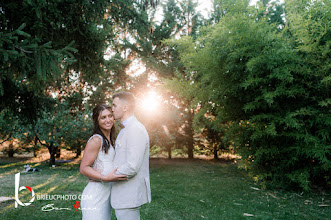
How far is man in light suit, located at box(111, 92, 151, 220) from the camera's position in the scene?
5.53 feet

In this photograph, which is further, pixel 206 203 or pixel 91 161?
pixel 206 203

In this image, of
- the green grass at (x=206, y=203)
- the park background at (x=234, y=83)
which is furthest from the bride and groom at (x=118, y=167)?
the green grass at (x=206, y=203)

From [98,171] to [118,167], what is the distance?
0.92ft

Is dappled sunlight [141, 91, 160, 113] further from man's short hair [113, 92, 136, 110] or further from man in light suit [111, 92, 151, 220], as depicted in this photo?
man in light suit [111, 92, 151, 220]

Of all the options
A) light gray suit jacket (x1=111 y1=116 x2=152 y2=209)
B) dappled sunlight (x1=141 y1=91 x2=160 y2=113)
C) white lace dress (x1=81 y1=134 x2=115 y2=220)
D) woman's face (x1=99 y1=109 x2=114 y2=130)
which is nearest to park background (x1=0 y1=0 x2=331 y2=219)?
woman's face (x1=99 y1=109 x2=114 y2=130)

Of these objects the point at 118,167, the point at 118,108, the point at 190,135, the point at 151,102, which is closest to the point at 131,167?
the point at 118,167

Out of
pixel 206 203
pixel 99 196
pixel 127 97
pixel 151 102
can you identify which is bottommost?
pixel 206 203

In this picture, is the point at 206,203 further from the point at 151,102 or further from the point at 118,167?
the point at 151,102

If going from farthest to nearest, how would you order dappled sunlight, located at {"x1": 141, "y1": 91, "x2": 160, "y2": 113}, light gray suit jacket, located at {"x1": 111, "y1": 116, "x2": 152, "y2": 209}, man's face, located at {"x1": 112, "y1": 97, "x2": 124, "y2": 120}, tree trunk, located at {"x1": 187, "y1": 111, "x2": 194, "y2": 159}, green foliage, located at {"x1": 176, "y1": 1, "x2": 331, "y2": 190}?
tree trunk, located at {"x1": 187, "y1": 111, "x2": 194, "y2": 159} < dappled sunlight, located at {"x1": 141, "y1": 91, "x2": 160, "y2": 113} < green foliage, located at {"x1": 176, "y1": 1, "x2": 331, "y2": 190} < man's face, located at {"x1": 112, "y1": 97, "x2": 124, "y2": 120} < light gray suit jacket, located at {"x1": 111, "y1": 116, "x2": 152, "y2": 209}

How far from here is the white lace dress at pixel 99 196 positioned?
1877mm

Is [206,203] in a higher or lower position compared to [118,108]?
lower

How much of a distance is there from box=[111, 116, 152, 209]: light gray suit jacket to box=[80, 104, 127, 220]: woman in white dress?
14 centimetres

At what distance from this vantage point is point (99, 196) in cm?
191

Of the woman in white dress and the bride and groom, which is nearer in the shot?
the bride and groom
